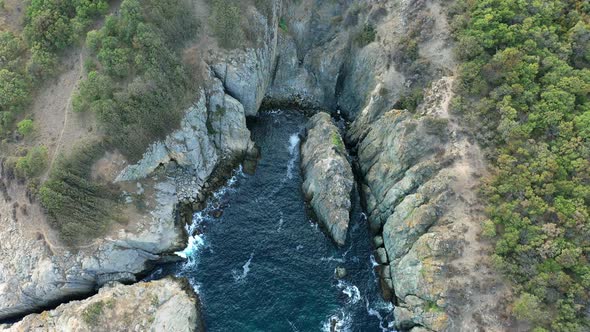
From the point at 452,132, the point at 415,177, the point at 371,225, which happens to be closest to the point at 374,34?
the point at 452,132

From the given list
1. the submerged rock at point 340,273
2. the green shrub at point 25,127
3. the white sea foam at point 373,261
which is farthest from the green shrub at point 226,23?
the white sea foam at point 373,261

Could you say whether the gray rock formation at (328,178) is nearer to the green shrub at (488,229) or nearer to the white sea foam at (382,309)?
the white sea foam at (382,309)

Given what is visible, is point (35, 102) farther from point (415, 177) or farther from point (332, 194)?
point (415, 177)

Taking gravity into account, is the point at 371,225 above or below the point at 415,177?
below

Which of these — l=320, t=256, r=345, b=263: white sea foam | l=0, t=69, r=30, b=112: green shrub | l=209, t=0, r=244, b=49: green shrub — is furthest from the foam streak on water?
l=0, t=69, r=30, b=112: green shrub

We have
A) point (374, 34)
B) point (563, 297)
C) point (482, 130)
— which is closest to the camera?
point (563, 297)

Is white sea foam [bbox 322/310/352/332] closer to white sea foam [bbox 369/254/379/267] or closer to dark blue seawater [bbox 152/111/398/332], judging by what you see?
dark blue seawater [bbox 152/111/398/332]

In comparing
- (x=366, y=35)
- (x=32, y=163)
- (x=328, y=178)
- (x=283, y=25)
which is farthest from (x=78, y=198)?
(x=366, y=35)
